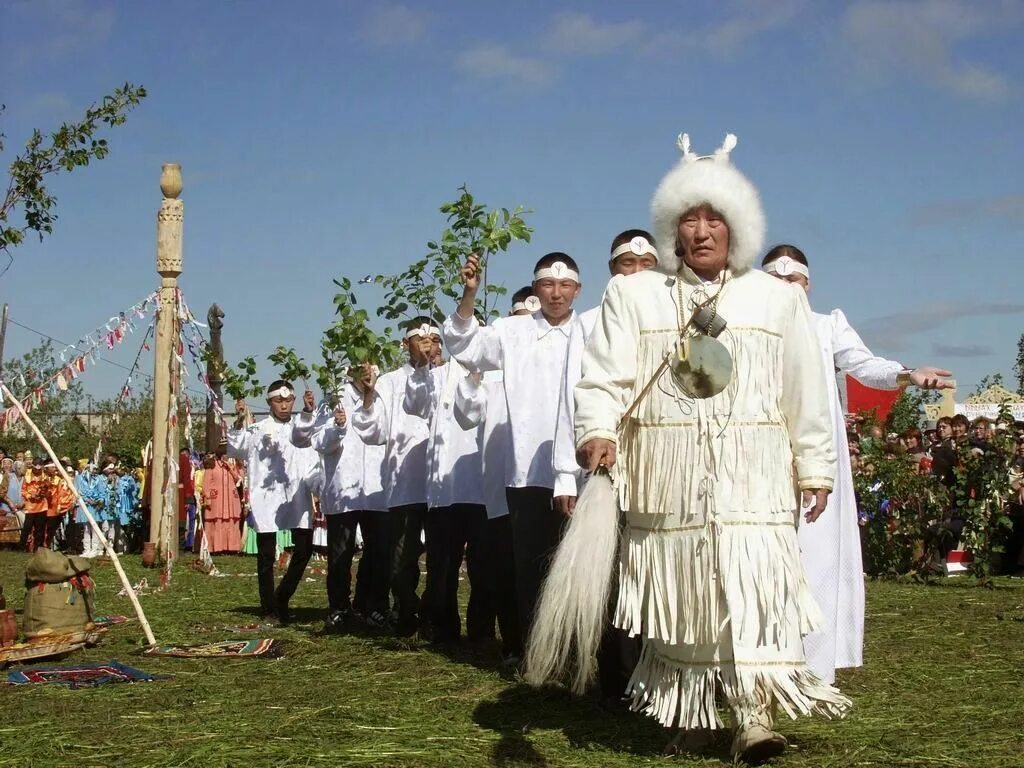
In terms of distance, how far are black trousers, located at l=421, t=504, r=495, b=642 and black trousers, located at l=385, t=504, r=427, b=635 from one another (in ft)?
1.09

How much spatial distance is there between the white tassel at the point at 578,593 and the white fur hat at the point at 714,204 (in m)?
1.23

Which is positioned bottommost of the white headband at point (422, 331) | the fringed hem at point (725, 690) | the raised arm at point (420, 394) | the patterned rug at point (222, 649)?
the patterned rug at point (222, 649)

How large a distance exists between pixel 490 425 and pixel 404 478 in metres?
1.76

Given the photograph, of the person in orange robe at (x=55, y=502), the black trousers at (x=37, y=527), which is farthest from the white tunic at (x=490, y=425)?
the black trousers at (x=37, y=527)

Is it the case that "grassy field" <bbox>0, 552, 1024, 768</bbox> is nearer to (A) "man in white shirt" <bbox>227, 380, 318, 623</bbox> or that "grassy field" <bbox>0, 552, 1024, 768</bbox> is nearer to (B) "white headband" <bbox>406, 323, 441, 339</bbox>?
(A) "man in white shirt" <bbox>227, 380, 318, 623</bbox>

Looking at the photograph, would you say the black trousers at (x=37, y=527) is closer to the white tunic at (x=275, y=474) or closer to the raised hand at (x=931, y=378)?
the white tunic at (x=275, y=474)

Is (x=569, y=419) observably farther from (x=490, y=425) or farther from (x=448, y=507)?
(x=448, y=507)

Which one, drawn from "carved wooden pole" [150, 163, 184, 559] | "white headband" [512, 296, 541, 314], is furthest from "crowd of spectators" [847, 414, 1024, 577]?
"carved wooden pole" [150, 163, 184, 559]

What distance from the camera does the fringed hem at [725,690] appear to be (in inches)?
218

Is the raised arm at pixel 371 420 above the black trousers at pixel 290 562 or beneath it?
above

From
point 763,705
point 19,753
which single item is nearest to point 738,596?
point 763,705

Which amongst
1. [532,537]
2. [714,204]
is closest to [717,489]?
[714,204]

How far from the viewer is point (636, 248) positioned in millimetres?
8008

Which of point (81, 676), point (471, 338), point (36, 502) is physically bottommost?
point (81, 676)
